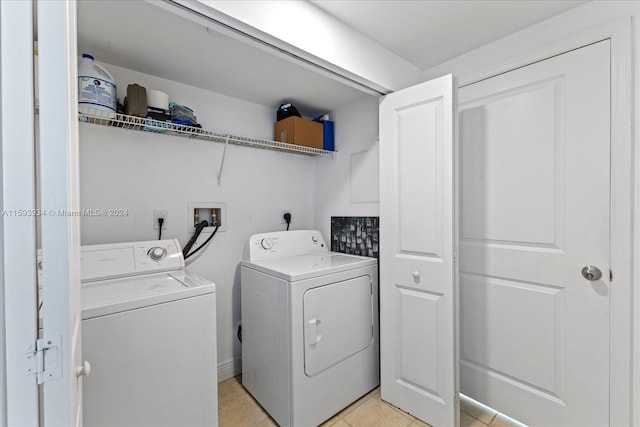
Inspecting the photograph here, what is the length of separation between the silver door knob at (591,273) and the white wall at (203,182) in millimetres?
1940

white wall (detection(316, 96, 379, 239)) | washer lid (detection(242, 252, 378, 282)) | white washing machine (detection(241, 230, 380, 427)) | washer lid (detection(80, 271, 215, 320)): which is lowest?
white washing machine (detection(241, 230, 380, 427))

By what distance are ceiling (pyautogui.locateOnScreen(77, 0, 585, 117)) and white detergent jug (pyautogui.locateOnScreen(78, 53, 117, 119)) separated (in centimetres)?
18

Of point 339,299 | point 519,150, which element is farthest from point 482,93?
point 339,299

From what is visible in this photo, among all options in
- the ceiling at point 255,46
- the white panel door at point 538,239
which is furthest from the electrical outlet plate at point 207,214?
the white panel door at point 538,239

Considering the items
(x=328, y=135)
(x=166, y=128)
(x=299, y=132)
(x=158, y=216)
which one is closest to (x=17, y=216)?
(x=166, y=128)

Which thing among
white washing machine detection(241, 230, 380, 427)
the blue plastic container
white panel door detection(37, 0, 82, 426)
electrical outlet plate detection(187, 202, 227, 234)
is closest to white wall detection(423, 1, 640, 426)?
white washing machine detection(241, 230, 380, 427)

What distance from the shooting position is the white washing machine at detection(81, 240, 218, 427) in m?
1.15

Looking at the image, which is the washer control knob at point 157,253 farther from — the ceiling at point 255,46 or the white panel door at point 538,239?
the white panel door at point 538,239

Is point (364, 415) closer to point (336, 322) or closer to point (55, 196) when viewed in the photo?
point (336, 322)

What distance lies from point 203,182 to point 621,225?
236 cm

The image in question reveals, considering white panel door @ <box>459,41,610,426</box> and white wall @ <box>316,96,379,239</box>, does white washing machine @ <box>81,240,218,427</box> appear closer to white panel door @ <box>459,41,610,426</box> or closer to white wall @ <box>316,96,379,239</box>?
white wall @ <box>316,96,379,239</box>

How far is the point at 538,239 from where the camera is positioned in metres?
1.60

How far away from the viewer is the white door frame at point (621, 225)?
1310 millimetres

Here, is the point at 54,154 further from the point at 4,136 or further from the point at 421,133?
the point at 421,133
